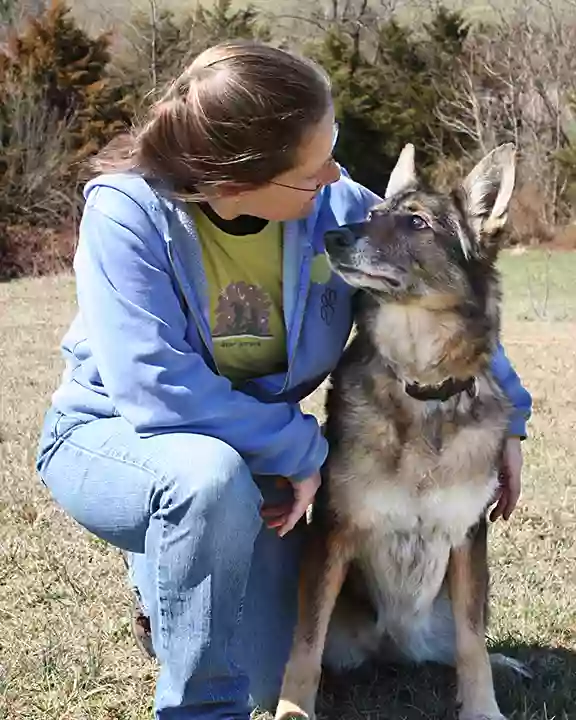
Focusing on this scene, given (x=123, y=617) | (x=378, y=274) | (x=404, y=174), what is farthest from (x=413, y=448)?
(x=123, y=617)

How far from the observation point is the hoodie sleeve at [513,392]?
274 centimetres

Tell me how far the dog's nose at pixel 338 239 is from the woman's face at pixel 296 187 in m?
0.12

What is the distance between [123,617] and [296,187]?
1521 millimetres

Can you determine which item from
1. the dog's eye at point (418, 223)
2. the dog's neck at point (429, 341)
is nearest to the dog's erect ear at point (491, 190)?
the dog's eye at point (418, 223)

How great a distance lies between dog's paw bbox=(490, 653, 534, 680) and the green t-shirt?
1.07 metres

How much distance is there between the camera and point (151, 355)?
222 centimetres

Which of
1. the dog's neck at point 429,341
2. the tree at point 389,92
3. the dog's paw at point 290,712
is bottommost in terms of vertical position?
the tree at point 389,92

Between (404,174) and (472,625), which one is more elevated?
(404,174)

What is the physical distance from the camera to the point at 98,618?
3143mm

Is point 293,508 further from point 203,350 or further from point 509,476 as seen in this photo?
point 509,476

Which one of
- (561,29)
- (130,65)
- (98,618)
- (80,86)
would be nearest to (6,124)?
Result: (80,86)

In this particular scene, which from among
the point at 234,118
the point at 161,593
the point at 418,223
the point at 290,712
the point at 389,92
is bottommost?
the point at 389,92

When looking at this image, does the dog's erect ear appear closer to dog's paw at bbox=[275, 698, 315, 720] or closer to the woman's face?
the woman's face

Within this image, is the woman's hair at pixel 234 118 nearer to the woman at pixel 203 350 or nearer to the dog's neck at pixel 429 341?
the woman at pixel 203 350
